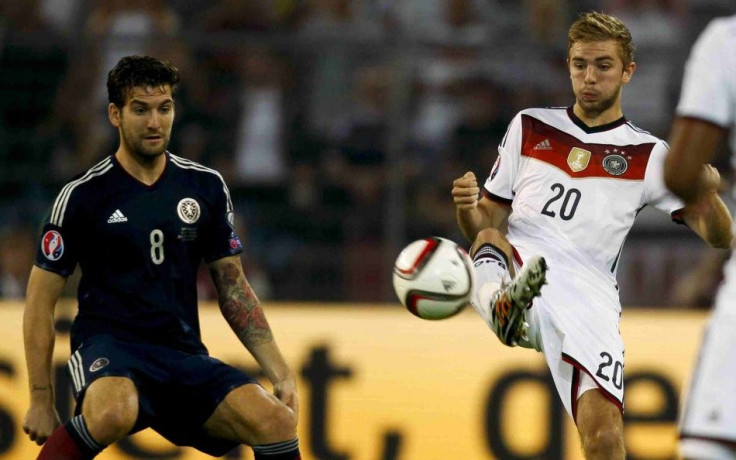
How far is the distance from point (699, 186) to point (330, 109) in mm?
6841

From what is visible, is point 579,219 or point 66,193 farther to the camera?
point 579,219

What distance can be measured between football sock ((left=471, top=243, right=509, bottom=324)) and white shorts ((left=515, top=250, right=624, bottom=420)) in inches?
6.9

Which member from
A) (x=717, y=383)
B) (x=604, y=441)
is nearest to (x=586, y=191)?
(x=604, y=441)

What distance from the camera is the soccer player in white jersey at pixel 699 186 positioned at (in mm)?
3328

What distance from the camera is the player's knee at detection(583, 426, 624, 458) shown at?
16.3ft

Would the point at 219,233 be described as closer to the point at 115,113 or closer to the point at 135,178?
the point at 135,178

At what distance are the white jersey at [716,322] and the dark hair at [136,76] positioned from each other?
7.99 ft

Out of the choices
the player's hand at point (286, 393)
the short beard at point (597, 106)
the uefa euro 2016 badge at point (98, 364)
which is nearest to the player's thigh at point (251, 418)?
the player's hand at point (286, 393)

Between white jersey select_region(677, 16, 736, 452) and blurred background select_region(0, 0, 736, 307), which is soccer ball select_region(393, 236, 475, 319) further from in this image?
blurred background select_region(0, 0, 736, 307)

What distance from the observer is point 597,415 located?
5066mm

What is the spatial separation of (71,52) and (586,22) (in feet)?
18.4

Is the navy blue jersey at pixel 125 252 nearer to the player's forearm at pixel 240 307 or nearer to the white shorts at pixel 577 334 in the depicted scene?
the player's forearm at pixel 240 307

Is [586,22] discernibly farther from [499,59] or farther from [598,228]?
[499,59]

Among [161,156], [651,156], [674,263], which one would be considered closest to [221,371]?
[161,156]
